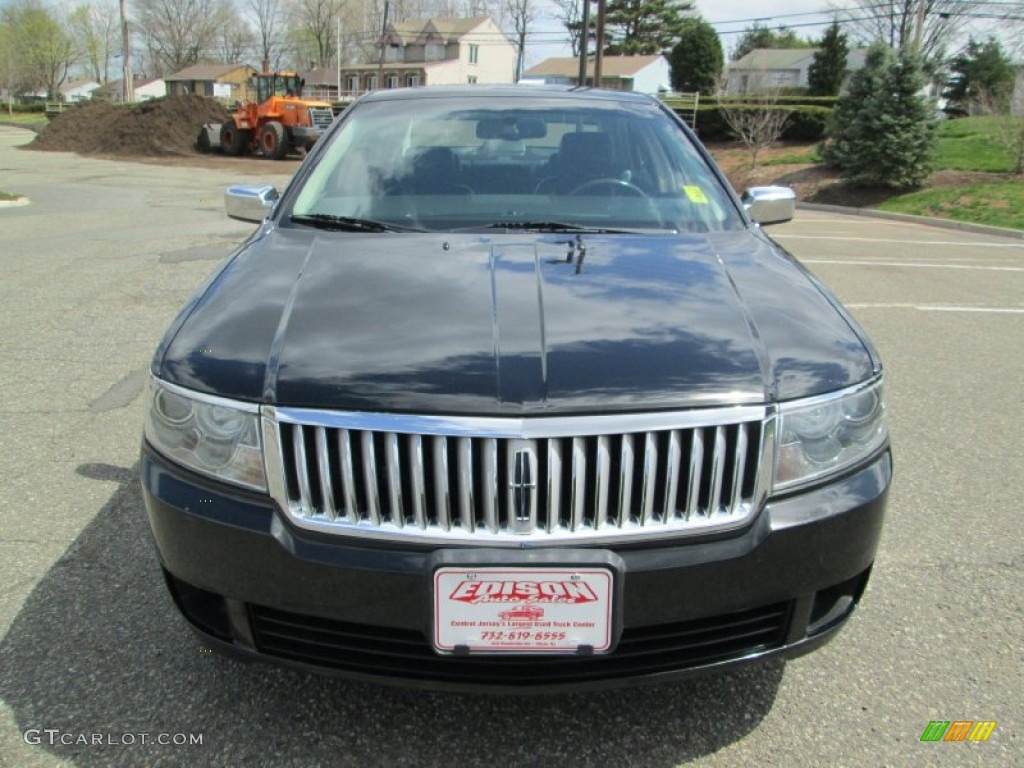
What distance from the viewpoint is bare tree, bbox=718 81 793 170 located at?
26.0m

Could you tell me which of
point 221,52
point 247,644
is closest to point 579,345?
point 247,644

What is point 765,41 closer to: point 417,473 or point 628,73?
point 628,73

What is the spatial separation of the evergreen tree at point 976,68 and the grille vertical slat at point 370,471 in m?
44.7

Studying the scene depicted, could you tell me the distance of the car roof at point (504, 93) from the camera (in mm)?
3566

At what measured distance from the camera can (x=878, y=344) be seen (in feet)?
19.5

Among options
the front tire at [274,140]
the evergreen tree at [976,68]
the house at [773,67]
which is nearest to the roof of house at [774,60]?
the house at [773,67]

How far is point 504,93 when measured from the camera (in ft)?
11.7

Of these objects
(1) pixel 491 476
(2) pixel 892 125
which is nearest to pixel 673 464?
(1) pixel 491 476

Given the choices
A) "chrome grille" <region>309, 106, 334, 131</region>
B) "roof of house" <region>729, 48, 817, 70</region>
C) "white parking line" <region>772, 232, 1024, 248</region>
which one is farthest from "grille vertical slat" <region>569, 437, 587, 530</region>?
"roof of house" <region>729, 48, 817, 70</region>

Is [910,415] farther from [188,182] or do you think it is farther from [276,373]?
[188,182]

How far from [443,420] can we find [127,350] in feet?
14.6

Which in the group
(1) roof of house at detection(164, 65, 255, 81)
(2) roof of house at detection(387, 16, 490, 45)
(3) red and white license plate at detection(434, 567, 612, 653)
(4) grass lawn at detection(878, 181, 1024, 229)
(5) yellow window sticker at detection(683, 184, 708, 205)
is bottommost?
(4) grass lawn at detection(878, 181, 1024, 229)

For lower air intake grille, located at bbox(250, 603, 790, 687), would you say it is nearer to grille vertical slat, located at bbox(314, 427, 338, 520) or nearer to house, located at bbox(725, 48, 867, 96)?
grille vertical slat, located at bbox(314, 427, 338, 520)

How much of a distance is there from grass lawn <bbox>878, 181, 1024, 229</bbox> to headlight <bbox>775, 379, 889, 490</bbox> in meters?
14.4
